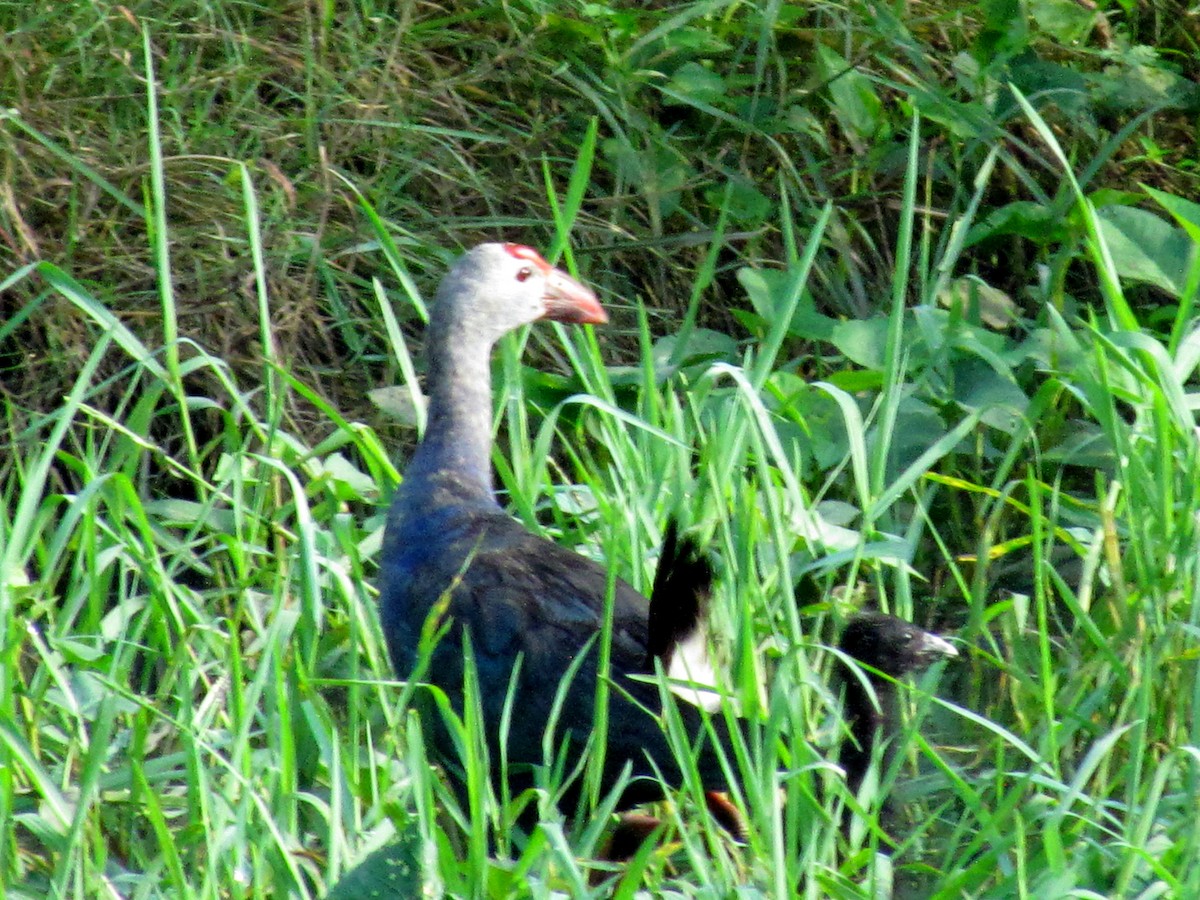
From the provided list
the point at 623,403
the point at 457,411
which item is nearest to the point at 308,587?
the point at 457,411

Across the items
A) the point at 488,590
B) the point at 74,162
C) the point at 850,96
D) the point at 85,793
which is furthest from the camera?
the point at 850,96

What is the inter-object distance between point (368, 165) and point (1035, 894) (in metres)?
2.51

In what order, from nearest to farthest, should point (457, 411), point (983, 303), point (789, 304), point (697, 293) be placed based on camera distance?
point (789, 304) < point (457, 411) < point (697, 293) < point (983, 303)

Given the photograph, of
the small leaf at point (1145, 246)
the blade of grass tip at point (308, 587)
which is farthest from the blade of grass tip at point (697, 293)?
the blade of grass tip at point (308, 587)

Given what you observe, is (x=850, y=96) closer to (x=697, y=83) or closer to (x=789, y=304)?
(x=697, y=83)

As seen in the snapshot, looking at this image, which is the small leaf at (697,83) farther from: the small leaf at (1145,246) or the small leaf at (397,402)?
the small leaf at (397,402)

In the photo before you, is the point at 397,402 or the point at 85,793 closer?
the point at 85,793

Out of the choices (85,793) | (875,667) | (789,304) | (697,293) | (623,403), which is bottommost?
(623,403)

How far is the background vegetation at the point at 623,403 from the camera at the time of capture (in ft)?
7.50

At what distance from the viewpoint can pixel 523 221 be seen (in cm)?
394

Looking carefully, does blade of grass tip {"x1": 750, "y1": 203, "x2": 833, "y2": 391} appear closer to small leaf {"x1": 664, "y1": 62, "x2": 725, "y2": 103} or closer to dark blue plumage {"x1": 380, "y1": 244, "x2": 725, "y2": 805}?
dark blue plumage {"x1": 380, "y1": 244, "x2": 725, "y2": 805}

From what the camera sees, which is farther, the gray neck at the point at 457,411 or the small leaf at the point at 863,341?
the small leaf at the point at 863,341

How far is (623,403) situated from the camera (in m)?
3.59

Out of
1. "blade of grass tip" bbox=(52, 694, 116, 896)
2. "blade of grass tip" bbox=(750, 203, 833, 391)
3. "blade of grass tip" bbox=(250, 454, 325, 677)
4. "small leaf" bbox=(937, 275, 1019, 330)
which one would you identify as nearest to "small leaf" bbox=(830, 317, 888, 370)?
"small leaf" bbox=(937, 275, 1019, 330)
